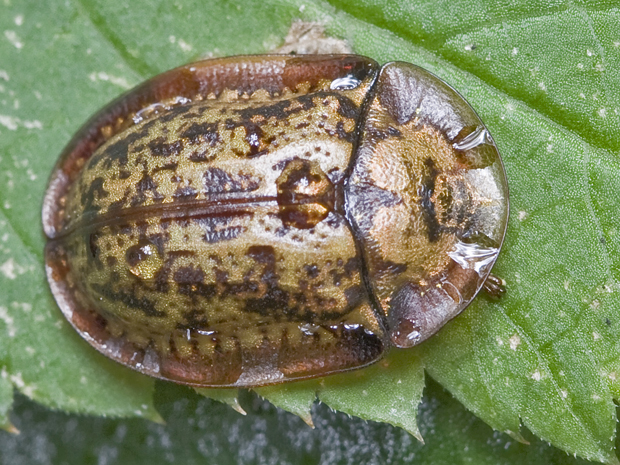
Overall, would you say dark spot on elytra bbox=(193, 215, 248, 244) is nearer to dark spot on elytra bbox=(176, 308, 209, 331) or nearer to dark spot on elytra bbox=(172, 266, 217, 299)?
dark spot on elytra bbox=(172, 266, 217, 299)

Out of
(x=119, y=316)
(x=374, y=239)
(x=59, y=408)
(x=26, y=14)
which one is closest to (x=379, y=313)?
(x=374, y=239)

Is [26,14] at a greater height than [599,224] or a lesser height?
greater

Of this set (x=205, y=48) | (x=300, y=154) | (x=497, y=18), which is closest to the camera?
(x=300, y=154)

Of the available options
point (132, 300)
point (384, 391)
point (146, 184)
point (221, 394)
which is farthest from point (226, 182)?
point (384, 391)

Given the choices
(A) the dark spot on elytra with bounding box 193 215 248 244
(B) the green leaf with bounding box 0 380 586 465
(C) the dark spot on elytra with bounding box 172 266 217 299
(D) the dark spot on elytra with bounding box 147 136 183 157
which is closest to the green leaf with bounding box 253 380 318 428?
(B) the green leaf with bounding box 0 380 586 465

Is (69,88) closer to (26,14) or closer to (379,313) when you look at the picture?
(26,14)

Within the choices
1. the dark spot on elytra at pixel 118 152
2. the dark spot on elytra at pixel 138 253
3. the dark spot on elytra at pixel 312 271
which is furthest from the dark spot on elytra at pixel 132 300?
the dark spot on elytra at pixel 312 271

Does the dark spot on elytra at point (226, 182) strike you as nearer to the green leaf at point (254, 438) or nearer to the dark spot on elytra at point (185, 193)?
the dark spot on elytra at point (185, 193)

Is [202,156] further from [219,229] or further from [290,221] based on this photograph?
[290,221]
